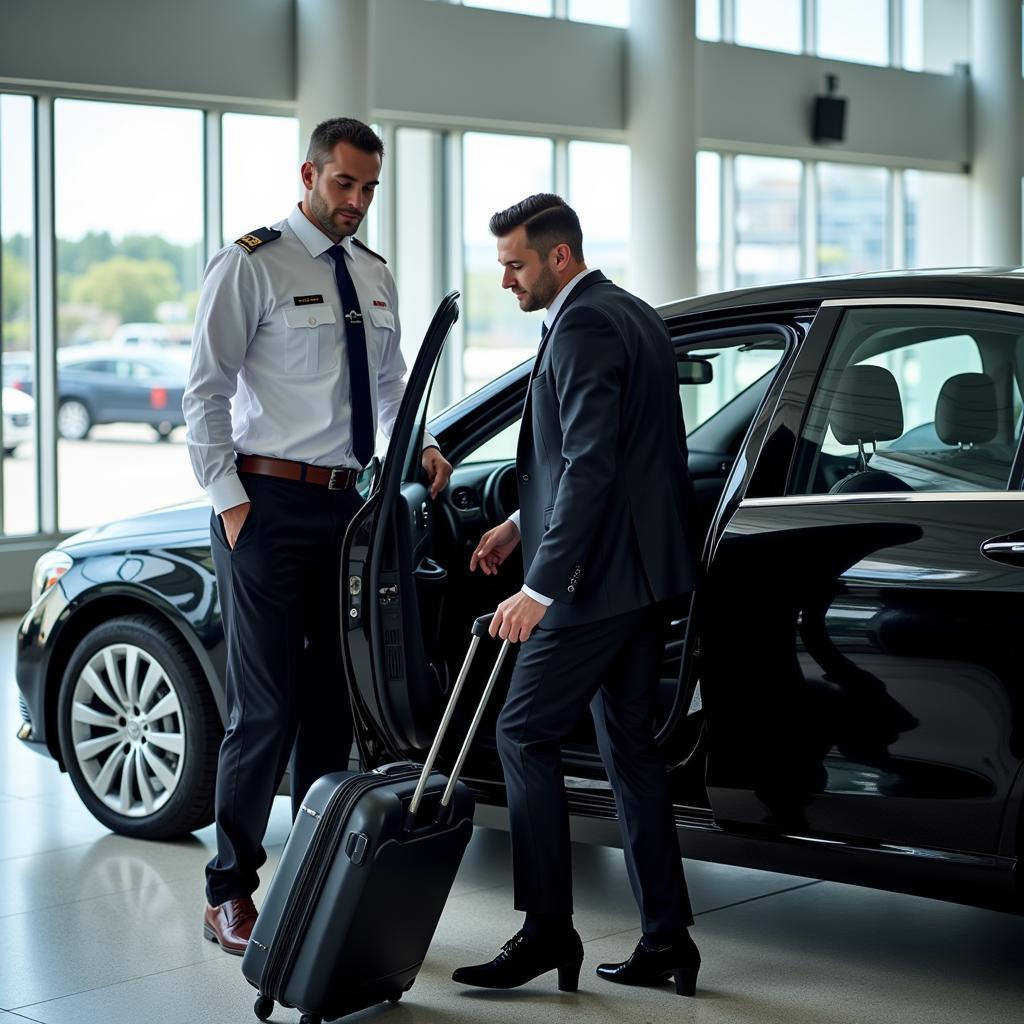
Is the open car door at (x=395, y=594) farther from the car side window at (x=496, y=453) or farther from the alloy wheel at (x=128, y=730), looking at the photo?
the alloy wheel at (x=128, y=730)

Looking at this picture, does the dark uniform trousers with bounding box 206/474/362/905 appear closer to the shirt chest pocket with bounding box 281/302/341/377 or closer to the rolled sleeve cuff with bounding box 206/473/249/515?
the rolled sleeve cuff with bounding box 206/473/249/515

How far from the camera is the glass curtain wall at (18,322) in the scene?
9.02 metres

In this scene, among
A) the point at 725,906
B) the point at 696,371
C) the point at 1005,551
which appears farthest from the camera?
the point at 696,371

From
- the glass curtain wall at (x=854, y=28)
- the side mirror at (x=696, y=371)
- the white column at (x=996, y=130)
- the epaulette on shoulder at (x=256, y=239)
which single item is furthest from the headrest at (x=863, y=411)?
the white column at (x=996, y=130)

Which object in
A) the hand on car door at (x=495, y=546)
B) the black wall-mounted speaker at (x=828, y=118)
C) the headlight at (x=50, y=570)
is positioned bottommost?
the headlight at (x=50, y=570)

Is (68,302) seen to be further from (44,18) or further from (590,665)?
(590,665)

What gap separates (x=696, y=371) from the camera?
3883 mm

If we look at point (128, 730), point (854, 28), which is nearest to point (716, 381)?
point (854, 28)

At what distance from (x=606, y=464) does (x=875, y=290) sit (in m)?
0.67

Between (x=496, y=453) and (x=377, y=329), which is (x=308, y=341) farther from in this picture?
(x=496, y=453)

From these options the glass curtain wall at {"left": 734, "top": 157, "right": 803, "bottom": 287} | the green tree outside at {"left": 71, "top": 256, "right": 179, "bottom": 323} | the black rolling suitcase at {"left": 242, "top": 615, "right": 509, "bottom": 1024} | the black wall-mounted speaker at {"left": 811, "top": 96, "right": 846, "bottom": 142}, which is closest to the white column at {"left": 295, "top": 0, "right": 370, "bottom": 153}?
the green tree outside at {"left": 71, "top": 256, "right": 179, "bottom": 323}

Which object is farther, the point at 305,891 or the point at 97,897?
the point at 97,897

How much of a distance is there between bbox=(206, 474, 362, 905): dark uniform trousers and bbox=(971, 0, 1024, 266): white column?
12144 mm

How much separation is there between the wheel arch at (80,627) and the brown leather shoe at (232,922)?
79 centimetres
